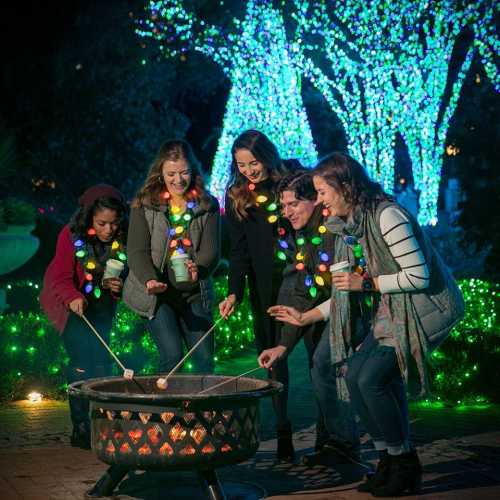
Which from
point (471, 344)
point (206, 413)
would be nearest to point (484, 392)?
point (471, 344)

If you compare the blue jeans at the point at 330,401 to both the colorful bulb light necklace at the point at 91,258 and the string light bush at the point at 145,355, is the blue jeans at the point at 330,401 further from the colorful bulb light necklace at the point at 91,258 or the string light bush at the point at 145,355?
the string light bush at the point at 145,355

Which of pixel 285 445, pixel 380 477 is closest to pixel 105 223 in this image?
pixel 285 445

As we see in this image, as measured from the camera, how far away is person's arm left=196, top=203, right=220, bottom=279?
635 centimetres

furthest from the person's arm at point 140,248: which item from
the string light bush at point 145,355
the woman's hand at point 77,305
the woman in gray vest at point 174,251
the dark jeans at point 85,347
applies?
the string light bush at point 145,355

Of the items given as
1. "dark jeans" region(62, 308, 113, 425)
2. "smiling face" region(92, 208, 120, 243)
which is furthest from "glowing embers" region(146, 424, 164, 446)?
"smiling face" region(92, 208, 120, 243)

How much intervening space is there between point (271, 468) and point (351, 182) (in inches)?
72.4

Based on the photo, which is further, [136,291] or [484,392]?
[484,392]

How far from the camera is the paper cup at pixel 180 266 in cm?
607

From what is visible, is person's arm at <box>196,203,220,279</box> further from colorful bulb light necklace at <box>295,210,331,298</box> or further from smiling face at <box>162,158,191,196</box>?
colorful bulb light necklace at <box>295,210,331,298</box>

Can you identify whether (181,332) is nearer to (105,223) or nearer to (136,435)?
(105,223)

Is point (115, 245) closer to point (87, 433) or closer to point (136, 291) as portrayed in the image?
point (136, 291)

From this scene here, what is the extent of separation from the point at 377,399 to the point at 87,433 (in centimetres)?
221

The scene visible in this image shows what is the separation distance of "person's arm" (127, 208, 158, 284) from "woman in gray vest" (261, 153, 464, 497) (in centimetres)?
132

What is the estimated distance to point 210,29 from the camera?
2530cm
